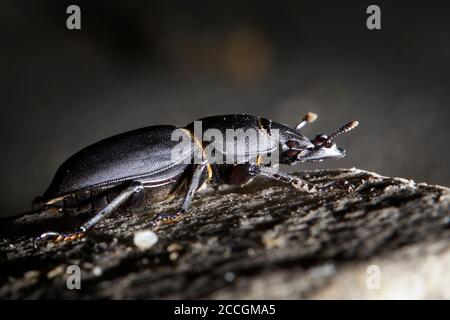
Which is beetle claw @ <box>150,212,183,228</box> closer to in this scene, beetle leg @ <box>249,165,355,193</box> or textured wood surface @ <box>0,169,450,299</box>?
textured wood surface @ <box>0,169,450,299</box>

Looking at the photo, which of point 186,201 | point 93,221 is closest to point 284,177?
point 186,201

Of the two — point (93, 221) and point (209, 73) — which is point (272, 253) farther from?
point (209, 73)

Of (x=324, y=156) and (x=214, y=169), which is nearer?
(x=214, y=169)

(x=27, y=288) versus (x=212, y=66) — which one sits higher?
(x=212, y=66)

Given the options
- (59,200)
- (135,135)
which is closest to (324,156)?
(135,135)

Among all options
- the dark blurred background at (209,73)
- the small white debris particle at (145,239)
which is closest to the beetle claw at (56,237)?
the small white debris particle at (145,239)

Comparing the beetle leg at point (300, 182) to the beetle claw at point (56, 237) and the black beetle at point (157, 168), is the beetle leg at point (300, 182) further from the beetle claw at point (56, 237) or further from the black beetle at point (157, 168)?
the beetle claw at point (56, 237)
